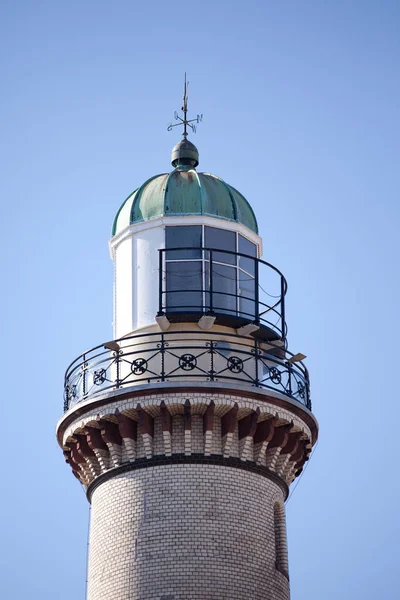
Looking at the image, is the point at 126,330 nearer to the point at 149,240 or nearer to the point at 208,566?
the point at 149,240

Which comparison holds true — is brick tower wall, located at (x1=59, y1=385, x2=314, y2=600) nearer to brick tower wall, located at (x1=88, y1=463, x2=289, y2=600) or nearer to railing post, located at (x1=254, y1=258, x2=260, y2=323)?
brick tower wall, located at (x1=88, y1=463, x2=289, y2=600)

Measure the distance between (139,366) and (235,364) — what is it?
2.48 metres

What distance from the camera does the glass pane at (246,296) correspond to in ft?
139

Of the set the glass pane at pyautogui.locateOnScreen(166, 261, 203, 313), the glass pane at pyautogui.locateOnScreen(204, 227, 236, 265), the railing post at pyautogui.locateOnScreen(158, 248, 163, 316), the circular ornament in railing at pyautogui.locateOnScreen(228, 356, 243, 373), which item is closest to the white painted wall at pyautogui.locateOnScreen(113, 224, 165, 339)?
the railing post at pyautogui.locateOnScreen(158, 248, 163, 316)

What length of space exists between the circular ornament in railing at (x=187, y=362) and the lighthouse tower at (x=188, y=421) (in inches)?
2.4

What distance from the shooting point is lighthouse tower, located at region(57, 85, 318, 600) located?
39.9 meters

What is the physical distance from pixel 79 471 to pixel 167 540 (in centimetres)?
416

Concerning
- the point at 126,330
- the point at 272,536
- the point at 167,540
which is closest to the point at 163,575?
the point at 167,540

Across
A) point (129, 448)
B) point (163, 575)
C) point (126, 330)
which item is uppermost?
point (126, 330)

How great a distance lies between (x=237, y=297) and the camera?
42.5 m

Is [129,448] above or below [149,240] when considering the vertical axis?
below

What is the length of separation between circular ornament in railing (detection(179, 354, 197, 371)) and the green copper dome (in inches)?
174

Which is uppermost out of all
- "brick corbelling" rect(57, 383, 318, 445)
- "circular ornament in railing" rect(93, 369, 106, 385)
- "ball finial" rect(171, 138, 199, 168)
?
"ball finial" rect(171, 138, 199, 168)

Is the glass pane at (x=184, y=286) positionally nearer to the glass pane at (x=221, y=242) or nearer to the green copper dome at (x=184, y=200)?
the glass pane at (x=221, y=242)
